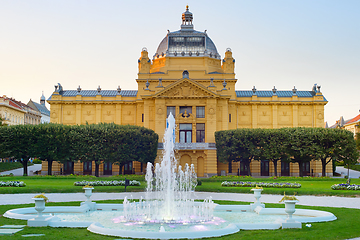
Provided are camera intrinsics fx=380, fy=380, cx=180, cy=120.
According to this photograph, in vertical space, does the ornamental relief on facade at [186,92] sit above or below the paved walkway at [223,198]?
above

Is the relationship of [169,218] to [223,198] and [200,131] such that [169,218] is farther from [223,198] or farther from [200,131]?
[200,131]

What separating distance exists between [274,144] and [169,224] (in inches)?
1619

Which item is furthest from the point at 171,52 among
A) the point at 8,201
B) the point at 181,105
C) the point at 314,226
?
the point at 314,226

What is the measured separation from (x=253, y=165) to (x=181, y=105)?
17.3 meters

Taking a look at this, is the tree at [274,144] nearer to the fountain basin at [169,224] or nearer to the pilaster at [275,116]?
the pilaster at [275,116]

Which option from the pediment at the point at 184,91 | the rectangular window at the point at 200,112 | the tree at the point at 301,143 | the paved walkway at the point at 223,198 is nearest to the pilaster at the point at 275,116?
the tree at the point at 301,143

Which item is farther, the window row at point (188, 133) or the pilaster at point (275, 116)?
the pilaster at point (275, 116)

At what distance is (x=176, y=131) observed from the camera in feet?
217

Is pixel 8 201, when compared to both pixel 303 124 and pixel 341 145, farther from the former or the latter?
pixel 303 124

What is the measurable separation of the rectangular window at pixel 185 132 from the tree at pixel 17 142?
2424 centimetres

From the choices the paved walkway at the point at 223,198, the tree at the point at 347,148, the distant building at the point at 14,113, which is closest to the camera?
the paved walkway at the point at 223,198

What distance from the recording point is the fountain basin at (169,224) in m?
17.8

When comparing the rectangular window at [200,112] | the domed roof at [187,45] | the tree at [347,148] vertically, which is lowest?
the tree at [347,148]

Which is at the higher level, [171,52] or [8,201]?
[171,52]
